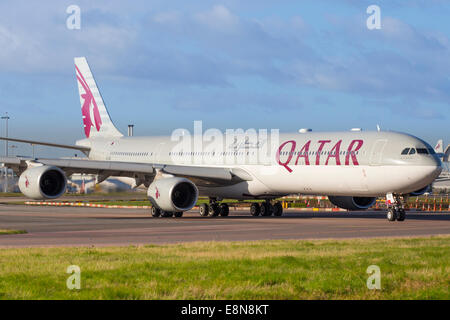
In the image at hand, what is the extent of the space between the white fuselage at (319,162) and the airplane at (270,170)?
1.7 inches

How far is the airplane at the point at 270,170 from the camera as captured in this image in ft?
99.6

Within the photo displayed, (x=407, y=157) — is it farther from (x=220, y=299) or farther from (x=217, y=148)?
(x=220, y=299)

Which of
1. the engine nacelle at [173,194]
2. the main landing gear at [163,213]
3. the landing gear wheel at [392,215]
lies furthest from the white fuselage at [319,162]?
the engine nacelle at [173,194]

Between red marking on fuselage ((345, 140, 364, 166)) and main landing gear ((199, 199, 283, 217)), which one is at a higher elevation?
red marking on fuselage ((345, 140, 364, 166))

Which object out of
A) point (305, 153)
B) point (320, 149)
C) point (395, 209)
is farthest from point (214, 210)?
point (395, 209)

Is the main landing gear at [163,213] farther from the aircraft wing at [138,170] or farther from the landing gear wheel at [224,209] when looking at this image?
the landing gear wheel at [224,209]

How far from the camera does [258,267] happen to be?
13.4 metres

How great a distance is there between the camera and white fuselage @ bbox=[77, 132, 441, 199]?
3002 cm

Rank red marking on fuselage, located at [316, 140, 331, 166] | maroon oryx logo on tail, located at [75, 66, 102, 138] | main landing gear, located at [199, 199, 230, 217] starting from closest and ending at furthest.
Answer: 1. red marking on fuselage, located at [316, 140, 331, 166]
2. main landing gear, located at [199, 199, 230, 217]
3. maroon oryx logo on tail, located at [75, 66, 102, 138]

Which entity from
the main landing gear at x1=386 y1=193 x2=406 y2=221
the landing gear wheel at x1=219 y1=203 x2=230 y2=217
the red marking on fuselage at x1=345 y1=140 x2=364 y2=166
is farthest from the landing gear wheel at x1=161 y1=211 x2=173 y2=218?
the main landing gear at x1=386 y1=193 x2=406 y2=221

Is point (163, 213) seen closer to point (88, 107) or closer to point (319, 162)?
point (319, 162)

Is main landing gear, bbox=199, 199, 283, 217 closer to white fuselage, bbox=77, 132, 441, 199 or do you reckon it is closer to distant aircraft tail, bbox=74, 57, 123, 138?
white fuselage, bbox=77, 132, 441, 199

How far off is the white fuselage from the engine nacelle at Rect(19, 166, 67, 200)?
25.7 ft
